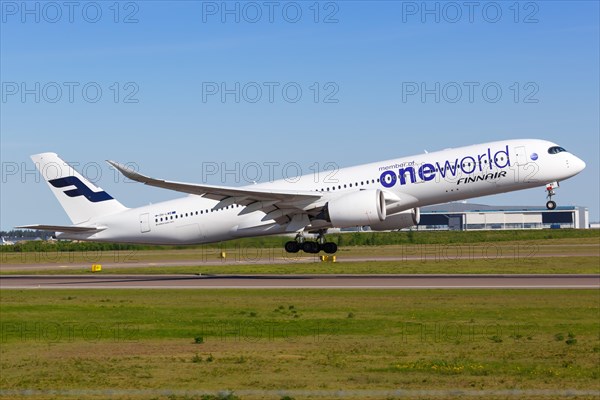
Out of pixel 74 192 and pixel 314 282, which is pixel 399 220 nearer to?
pixel 314 282

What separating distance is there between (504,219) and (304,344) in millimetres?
149316

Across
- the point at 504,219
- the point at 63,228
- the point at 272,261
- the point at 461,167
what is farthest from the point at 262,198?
the point at 504,219

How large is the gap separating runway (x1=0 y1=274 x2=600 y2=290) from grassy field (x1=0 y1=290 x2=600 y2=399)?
3.16m

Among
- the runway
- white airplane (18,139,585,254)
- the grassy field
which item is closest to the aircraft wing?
white airplane (18,139,585,254)

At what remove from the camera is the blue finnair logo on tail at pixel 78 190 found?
192 feet

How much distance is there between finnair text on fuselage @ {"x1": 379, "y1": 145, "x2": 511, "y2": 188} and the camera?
1837 inches

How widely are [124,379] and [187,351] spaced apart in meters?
4.54

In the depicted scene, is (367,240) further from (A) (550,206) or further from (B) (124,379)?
(B) (124,379)

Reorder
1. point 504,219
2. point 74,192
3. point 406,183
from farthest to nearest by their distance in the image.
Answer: point 504,219, point 74,192, point 406,183

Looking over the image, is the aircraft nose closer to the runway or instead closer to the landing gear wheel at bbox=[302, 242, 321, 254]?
the runway

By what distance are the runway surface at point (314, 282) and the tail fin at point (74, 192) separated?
4.50m

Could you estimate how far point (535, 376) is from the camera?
2522 centimetres

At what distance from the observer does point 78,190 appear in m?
58.7

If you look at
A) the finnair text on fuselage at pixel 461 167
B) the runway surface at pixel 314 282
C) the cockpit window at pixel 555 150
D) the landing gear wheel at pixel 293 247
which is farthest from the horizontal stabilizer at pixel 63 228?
the cockpit window at pixel 555 150
